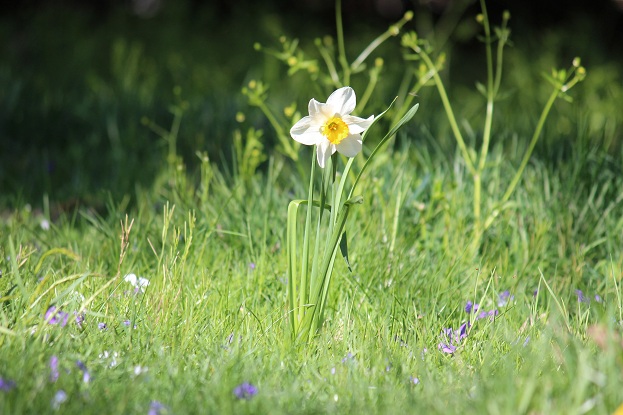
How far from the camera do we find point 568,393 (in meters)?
1.42

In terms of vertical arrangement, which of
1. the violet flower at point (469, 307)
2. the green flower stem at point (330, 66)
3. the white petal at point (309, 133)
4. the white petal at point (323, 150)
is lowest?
the violet flower at point (469, 307)

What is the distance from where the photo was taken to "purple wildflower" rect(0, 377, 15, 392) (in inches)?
57.0

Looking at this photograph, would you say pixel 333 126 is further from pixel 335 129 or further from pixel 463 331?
pixel 463 331

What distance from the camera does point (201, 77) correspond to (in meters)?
5.00

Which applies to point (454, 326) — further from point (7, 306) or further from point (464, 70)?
point (464, 70)

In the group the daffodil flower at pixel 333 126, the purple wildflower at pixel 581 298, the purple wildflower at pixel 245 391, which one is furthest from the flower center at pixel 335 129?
the purple wildflower at pixel 581 298

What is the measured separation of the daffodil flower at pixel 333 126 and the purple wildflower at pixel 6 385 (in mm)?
799

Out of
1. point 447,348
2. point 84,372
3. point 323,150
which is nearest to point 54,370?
point 84,372

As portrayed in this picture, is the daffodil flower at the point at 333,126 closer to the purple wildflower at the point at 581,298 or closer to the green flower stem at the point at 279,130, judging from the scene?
the green flower stem at the point at 279,130

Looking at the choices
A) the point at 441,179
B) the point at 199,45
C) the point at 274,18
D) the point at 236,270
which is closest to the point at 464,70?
the point at 274,18

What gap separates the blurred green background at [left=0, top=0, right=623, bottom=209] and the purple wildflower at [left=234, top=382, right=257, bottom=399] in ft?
4.61

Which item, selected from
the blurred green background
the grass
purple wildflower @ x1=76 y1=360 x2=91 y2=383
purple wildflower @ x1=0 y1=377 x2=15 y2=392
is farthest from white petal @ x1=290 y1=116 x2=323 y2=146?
the blurred green background

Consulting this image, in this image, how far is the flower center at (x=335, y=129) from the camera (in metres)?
1.74

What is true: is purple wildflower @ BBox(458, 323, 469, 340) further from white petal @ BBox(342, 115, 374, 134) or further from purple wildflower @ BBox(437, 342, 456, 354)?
white petal @ BBox(342, 115, 374, 134)
